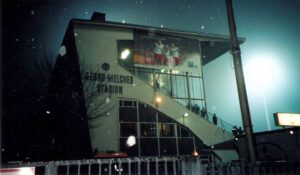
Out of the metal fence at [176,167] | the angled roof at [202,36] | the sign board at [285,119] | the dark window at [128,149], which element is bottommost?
the metal fence at [176,167]

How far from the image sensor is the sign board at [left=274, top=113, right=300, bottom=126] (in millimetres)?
20656

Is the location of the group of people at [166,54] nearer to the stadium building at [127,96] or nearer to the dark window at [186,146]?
the stadium building at [127,96]

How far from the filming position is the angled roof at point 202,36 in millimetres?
32219

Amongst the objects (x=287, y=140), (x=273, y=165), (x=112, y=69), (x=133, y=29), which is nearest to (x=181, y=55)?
(x=133, y=29)

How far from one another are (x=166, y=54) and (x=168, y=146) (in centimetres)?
1203

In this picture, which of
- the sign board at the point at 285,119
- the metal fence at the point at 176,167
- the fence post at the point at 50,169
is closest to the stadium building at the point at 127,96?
the sign board at the point at 285,119

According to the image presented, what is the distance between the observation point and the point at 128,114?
3047 cm

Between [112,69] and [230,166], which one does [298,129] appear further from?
[112,69]

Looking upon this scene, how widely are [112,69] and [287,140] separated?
68.9 feet

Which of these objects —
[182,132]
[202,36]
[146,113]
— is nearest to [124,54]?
[146,113]

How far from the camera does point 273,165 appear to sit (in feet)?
27.3

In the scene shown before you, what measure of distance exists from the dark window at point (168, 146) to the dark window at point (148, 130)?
121 cm

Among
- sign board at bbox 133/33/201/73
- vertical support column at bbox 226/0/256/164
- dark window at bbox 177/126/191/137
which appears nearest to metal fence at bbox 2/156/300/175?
vertical support column at bbox 226/0/256/164

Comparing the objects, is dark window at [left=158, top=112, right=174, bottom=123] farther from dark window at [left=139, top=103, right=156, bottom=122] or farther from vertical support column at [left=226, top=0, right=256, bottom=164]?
vertical support column at [left=226, top=0, right=256, bottom=164]
